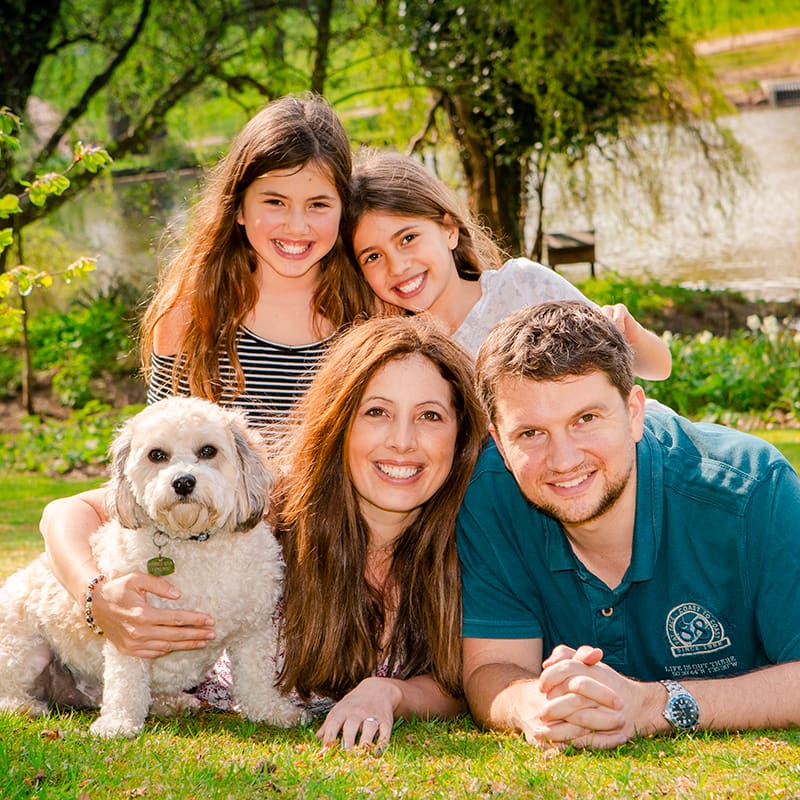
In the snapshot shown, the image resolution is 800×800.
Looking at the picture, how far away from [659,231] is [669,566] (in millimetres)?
16714

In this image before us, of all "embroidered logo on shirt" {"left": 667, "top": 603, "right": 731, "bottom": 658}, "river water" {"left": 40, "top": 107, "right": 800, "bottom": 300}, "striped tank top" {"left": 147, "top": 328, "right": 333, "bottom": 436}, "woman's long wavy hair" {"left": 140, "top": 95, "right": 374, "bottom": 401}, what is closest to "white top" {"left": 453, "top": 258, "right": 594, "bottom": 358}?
"woman's long wavy hair" {"left": 140, "top": 95, "right": 374, "bottom": 401}

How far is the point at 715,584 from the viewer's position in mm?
3270

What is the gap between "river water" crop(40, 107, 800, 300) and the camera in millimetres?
14211

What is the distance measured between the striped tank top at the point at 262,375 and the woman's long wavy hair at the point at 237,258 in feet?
0.17

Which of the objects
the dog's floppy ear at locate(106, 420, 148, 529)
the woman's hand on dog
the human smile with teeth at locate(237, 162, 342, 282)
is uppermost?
the human smile with teeth at locate(237, 162, 342, 282)

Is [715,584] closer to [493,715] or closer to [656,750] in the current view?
[656,750]

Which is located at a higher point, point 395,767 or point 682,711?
point 682,711

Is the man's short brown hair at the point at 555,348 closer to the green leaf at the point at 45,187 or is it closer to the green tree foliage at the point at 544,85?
the green leaf at the point at 45,187

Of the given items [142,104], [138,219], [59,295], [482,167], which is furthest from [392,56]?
[59,295]

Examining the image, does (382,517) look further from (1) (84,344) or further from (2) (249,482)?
(1) (84,344)

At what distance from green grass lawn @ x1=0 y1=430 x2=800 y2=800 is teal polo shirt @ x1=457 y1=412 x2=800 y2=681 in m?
0.32

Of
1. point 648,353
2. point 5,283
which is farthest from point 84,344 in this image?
point 648,353

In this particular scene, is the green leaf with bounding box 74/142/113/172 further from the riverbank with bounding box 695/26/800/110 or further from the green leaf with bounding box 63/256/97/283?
the riverbank with bounding box 695/26/800/110

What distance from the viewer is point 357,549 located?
3738 millimetres
